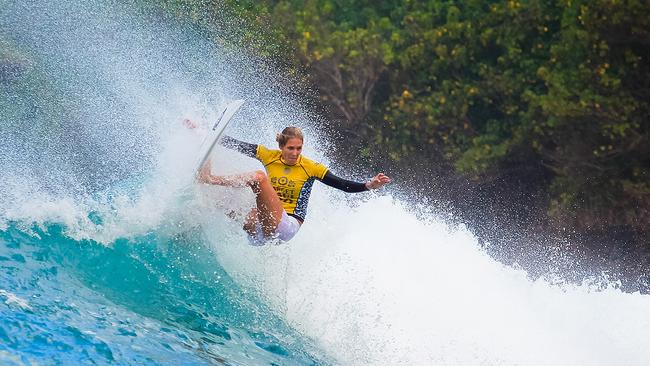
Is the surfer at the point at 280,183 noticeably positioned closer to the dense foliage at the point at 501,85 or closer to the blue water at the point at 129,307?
the blue water at the point at 129,307

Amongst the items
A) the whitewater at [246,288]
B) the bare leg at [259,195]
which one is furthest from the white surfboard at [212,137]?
the whitewater at [246,288]

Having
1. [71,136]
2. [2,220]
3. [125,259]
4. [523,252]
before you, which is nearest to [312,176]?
[125,259]

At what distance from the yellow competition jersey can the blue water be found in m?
0.90

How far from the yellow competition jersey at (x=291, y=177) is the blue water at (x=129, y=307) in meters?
0.90

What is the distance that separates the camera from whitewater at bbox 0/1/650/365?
649 cm

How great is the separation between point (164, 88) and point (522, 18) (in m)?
8.23

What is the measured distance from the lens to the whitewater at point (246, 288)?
6.49 m

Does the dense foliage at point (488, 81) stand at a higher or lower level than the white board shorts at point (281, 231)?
higher

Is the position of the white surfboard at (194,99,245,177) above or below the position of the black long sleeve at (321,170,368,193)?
below

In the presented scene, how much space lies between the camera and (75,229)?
26.4 feet

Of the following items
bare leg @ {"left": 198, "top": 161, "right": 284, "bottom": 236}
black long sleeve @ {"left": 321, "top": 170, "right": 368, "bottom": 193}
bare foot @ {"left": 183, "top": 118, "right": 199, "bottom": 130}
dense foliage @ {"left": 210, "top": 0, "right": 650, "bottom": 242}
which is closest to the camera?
bare leg @ {"left": 198, "top": 161, "right": 284, "bottom": 236}

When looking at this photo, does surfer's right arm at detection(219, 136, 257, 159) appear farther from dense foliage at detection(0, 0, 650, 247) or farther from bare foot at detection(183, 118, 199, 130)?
dense foliage at detection(0, 0, 650, 247)

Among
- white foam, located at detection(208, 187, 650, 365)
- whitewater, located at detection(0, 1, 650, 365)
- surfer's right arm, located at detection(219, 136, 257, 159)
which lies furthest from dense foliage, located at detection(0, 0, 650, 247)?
surfer's right arm, located at detection(219, 136, 257, 159)

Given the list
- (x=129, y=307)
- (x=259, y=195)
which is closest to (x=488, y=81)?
(x=259, y=195)
